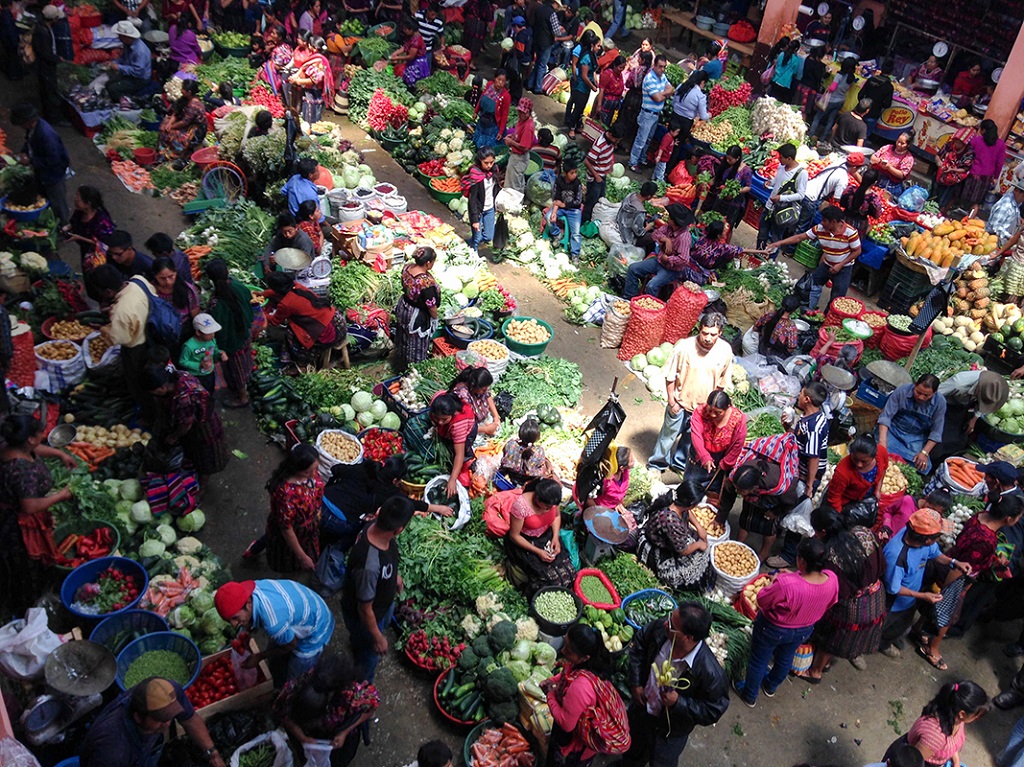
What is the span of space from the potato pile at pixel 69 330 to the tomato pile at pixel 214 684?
3821 millimetres

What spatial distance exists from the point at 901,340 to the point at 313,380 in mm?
6387

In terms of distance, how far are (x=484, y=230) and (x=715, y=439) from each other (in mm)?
4720

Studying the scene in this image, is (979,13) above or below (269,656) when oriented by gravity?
above

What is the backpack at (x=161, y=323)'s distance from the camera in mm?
6762

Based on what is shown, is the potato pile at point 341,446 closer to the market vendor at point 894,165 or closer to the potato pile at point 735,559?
the potato pile at point 735,559

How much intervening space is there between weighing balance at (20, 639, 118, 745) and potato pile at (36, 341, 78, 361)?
340 cm

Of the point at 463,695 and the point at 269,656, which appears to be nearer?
the point at 269,656

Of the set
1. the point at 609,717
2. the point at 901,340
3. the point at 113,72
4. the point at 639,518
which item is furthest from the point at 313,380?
the point at 113,72

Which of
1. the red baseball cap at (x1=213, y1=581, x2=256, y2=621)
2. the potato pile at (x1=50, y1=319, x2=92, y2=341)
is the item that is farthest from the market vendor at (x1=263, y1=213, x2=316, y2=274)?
the red baseball cap at (x1=213, y1=581, x2=256, y2=621)

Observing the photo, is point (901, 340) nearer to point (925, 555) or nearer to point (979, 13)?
point (925, 555)

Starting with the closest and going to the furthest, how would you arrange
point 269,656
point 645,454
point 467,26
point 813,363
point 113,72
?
1. point 269,656
2. point 645,454
3. point 813,363
4. point 113,72
5. point 467,26

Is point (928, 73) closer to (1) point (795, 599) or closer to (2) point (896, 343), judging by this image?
(2) point (896, 343)

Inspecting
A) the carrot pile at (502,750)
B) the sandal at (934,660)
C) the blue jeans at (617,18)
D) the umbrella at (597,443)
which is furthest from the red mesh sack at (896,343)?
the blue jeans at (617,18)

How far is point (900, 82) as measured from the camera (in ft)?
51.2
